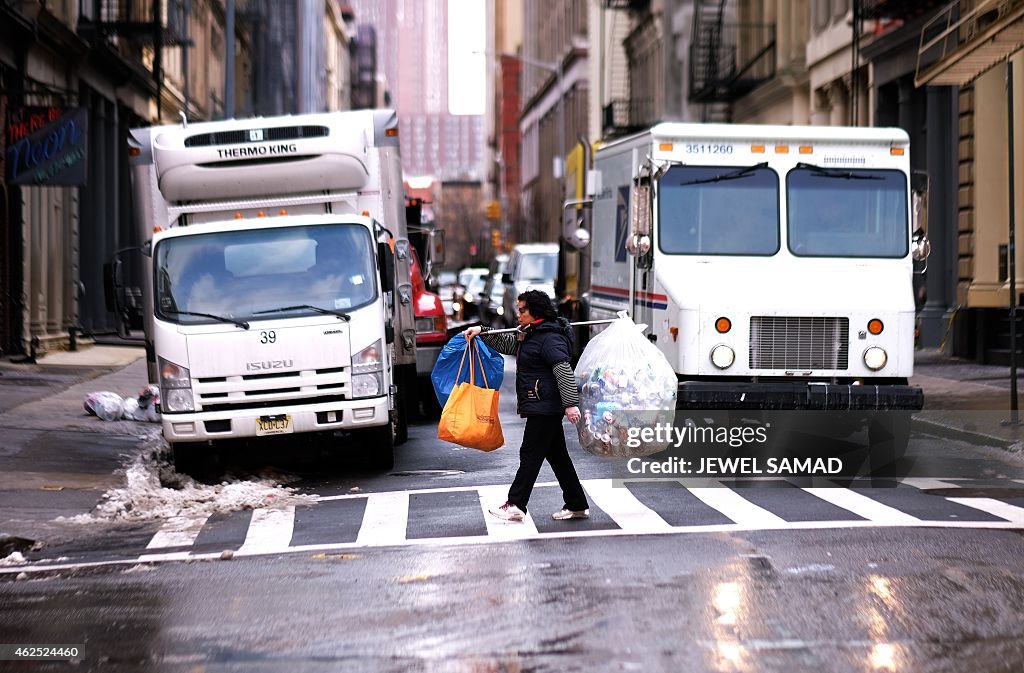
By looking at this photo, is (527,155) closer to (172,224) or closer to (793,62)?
(793,62)

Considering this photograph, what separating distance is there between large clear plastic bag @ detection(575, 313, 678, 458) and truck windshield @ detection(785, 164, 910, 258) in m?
3.33

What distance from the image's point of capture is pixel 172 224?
1411cm

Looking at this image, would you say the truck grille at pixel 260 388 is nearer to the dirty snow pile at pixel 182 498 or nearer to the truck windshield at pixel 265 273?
the truck windshield at pixel 265 273

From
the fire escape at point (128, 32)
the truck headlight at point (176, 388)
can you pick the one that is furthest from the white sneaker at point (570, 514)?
the fire escape at point (128, 32)

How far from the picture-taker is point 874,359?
528 inches

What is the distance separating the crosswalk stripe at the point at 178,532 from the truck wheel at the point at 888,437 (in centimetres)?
602

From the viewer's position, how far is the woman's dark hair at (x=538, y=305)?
10359 millimetres

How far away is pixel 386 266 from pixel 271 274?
1.01 meters

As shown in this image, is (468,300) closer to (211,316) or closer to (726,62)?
(726,62)

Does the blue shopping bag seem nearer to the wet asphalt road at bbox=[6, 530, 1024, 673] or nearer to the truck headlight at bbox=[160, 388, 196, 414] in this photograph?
the wet asphalt road at bbox=[6, 530, 1024, 673]

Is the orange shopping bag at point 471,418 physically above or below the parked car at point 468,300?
below

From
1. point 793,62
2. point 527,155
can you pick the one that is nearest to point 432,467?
point 793,62

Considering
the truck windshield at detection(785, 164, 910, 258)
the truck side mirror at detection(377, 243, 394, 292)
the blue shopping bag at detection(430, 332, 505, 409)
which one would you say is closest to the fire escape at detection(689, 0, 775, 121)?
the truck windshield at detection(785, 164, 910, 258)

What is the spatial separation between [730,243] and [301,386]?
434 centimetres
